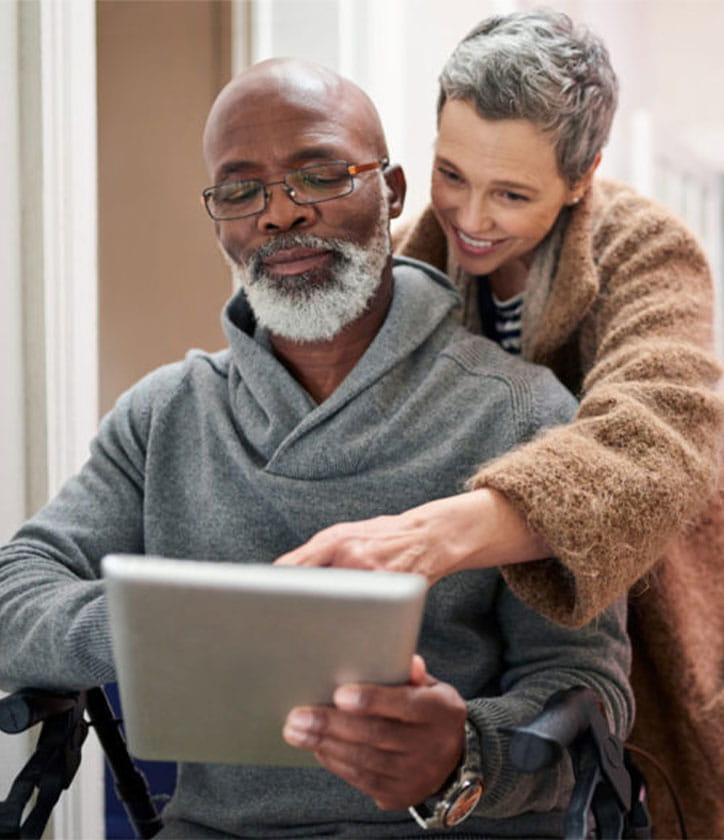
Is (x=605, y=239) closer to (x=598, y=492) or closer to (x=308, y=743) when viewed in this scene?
(x=598, y=492)

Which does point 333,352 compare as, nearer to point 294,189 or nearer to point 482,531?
point 294,189

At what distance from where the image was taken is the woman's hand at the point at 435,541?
3.43 feet

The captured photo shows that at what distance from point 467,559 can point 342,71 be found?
159 cm

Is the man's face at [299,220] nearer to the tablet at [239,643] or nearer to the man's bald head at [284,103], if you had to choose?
the man's bald head at [284,103]

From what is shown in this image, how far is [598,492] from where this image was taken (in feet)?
3.90

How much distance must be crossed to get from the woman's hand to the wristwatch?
200 millimetres

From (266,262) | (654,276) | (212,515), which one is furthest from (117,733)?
(654,276)

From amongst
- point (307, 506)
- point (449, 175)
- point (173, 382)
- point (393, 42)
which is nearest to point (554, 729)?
point (307, 506)

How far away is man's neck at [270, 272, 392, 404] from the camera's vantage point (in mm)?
1522

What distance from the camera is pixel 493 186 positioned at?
156 cm

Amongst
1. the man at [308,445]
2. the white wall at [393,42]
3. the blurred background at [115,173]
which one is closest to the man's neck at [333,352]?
the man at [308,445]

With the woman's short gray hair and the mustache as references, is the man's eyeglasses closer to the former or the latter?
the mustache

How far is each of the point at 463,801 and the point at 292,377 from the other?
23.3 inches

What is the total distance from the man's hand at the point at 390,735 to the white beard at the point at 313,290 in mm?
538
